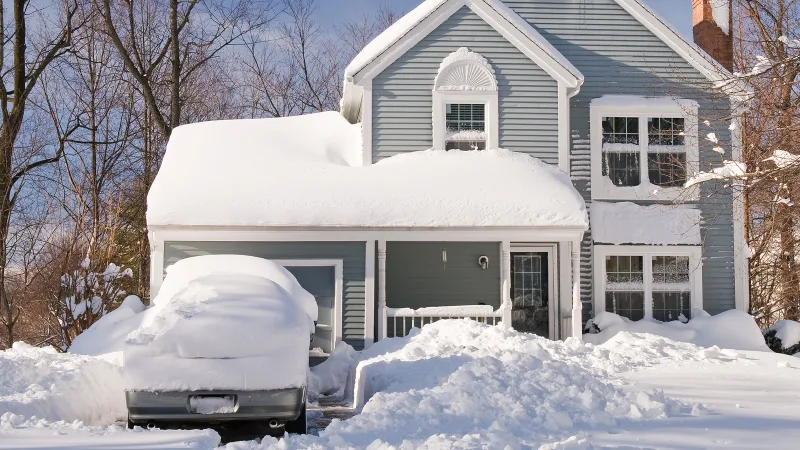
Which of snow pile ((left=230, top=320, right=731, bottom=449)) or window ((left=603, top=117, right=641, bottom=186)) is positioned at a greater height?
window ((left=603, top=117, right=641, bottom=186))

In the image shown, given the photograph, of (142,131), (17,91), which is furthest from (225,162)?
(142,131)

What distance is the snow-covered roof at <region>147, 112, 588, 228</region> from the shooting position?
13.0 metres

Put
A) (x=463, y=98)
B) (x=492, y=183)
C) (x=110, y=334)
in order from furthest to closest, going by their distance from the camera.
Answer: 1. (x=463, y=98)
2. (x=492, y=183)
3. (x=110, y=334)

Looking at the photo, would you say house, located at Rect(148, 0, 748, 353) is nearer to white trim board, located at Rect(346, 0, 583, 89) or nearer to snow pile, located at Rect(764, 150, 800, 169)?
white trim board, located at Rect(346, 0, 583, 89)

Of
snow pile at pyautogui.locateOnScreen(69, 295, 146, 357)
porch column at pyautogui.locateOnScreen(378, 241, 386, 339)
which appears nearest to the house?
porch column at pyautogui.locateOnScreen(378, 241, 386, 339)

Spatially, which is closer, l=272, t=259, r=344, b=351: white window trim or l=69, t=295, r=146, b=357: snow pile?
l=69, t=295, r=146, b=357: snow pile

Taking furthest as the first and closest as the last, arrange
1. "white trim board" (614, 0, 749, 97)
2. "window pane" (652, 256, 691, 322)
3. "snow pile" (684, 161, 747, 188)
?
1. "white trim board" (614, 0, 749, 97)
2. "window pane" (652, 256, 691, 322)
3. "snow pile" (684, 161, 747, 188)

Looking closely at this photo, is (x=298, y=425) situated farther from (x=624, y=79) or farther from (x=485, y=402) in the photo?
(x=624, y=79)

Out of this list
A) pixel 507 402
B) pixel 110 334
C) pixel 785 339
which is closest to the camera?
pixel 507 402

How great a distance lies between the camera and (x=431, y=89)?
49.1 ft

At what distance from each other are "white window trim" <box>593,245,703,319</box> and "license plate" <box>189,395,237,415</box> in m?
9.81

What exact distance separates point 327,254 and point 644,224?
6292mm

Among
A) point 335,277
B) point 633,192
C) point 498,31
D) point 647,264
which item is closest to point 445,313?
point 335,277

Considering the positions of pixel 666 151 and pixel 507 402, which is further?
pixel 666 151
